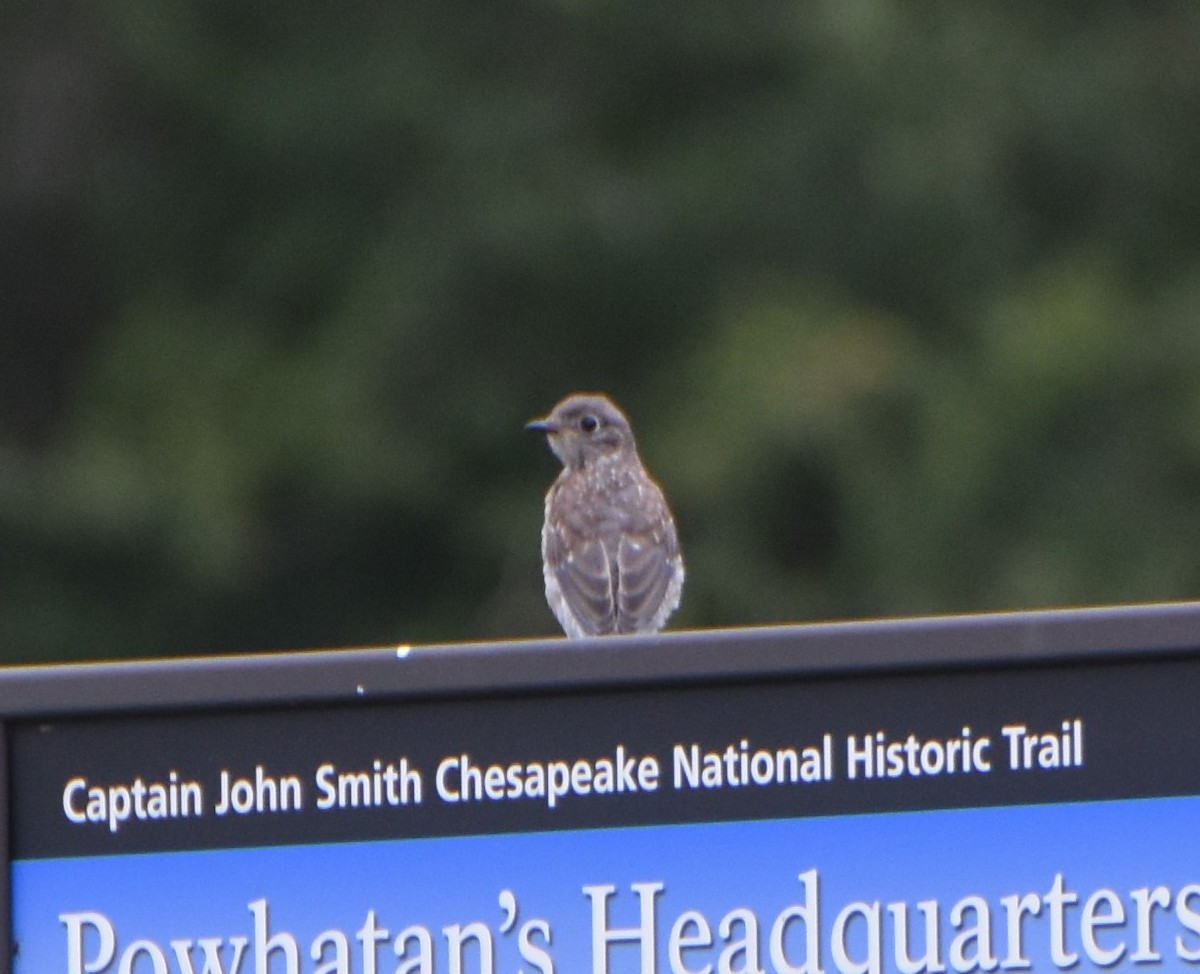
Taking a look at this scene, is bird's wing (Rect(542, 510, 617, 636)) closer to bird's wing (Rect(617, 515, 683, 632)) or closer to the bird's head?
bird's wing (Rect(617, 515, 683, 632))

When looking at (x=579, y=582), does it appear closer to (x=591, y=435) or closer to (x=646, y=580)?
(x=646, y=580)

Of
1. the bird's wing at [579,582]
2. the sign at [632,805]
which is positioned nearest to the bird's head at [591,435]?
the bird's wing at [579,582]

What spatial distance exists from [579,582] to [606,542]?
0.64 ft

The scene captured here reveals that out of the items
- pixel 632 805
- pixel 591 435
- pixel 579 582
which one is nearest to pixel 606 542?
pixel 579 582

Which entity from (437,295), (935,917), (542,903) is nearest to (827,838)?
(935,917)

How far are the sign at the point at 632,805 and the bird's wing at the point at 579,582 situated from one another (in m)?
3.64

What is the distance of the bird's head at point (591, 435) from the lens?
24.9 ft

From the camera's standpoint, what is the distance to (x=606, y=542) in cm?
665

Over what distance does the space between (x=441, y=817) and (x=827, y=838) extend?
0.38m

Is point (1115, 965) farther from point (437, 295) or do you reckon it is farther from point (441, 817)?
point (437, 295)

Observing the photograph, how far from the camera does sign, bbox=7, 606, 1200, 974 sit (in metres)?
2.45

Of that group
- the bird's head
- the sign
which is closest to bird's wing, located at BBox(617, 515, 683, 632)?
the bird's head

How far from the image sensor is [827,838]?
8.21ft

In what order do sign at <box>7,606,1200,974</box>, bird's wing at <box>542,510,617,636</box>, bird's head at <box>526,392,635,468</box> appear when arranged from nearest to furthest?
sign at <box>7,606,1200,974</box> → bird's wing at <box>542,510,617,636</box> → bird's head at <box>526,392,635,468</box>
